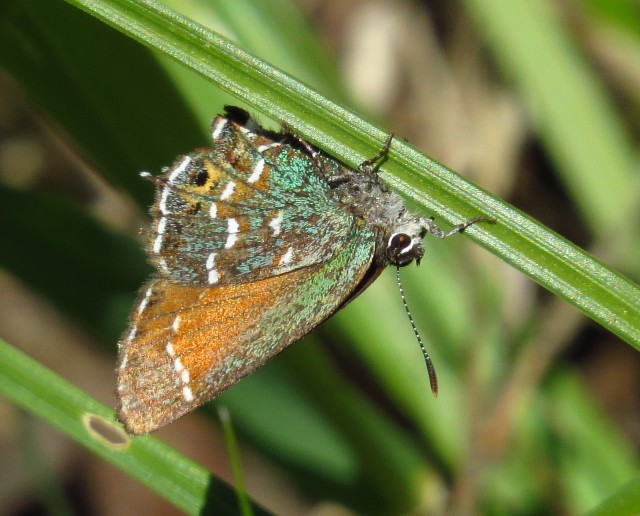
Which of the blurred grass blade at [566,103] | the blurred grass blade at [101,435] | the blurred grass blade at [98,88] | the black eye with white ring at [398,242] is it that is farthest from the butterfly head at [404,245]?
the blurred grass blade at [566,103]

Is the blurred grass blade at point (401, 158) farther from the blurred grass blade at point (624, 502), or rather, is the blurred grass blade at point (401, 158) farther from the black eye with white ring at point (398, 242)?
the black eye with white ring at point (398, 242)

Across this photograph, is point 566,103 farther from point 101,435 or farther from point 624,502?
point 101,435

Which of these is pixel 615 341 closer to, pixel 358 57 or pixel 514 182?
pixel 514 182

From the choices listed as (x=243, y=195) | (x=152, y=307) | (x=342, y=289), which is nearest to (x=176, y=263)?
(x=152, y=307)

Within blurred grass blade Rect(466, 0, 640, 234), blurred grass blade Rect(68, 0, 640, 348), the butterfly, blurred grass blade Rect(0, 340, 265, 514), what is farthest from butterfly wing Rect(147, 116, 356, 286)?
blurred grass blade Rect(466, 0, 640, 234)

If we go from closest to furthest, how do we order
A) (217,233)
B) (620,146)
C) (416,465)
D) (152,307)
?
(152,307) < (217,233) < (416,465) < (620,146)

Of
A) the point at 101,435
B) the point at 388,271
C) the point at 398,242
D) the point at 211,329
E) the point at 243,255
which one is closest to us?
the point at 101,435

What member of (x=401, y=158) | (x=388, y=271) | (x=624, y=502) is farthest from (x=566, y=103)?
(x=624, y=502)
